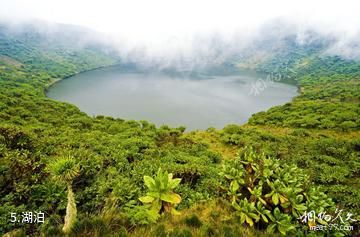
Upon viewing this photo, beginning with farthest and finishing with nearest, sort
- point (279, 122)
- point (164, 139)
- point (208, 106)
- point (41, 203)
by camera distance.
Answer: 1. point (208, 106)
2. point (279, 122)
3. point (164, 139)
4. point (41, 203)

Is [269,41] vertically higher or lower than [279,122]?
higher

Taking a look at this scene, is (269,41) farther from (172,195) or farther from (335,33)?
(172,195)

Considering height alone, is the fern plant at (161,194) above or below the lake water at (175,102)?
above

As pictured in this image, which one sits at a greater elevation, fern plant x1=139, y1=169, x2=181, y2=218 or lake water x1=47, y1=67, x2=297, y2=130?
fern plant x1=139, y1=169, x2=181, y2=218

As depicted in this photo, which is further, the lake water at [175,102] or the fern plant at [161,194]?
the lake water at [175,102]

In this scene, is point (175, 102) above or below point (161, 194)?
below

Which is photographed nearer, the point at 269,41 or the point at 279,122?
the point at 279,122

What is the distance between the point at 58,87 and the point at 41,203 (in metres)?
85.3

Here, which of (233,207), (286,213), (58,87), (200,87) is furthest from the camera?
(200,87)

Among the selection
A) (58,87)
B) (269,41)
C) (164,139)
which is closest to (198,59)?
(269,41)

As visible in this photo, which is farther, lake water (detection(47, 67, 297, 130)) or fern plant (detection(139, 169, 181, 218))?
lake water (detection(47, 67, 297, 130))

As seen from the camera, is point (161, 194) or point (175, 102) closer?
point (161, 194)

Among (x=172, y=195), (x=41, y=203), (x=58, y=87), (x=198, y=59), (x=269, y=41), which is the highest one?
(x=269, y=41)

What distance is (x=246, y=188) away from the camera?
12.5ft
